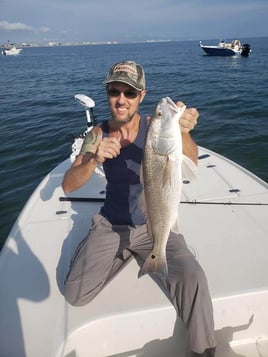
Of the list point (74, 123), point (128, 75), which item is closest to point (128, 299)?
point (128, 75)

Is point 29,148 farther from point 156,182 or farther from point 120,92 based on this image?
point 156,182

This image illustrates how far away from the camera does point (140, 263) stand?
3.46 metres

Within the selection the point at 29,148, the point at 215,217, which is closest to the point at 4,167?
the point at 29,148

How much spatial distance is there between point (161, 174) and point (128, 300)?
1251mm

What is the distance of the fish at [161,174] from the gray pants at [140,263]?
245 mm

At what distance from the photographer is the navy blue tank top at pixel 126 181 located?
11.1 feet

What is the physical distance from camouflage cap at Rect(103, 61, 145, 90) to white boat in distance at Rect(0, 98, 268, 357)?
6.13ft

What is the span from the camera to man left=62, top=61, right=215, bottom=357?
8.87 ft

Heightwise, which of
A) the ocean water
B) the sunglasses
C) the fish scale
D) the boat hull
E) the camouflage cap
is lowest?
the ocean water

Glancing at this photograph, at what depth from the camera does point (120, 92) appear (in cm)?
321

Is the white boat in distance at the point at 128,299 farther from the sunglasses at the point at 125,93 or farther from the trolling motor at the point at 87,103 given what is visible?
the trolling motor at the point at 87,103

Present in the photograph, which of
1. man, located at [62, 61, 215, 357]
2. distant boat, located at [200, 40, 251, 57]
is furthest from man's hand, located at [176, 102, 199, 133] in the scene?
distant boat, located at [200, 40, 251, 57]

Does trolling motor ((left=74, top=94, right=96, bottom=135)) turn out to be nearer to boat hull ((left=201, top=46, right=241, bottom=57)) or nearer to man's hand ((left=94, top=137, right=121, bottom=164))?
man's hand ((left=94, top=137, right=121, bottom=164))

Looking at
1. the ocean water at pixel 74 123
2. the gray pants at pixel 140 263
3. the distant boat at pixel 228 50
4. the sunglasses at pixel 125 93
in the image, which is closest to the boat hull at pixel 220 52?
the distant boat at pixel 228 50
